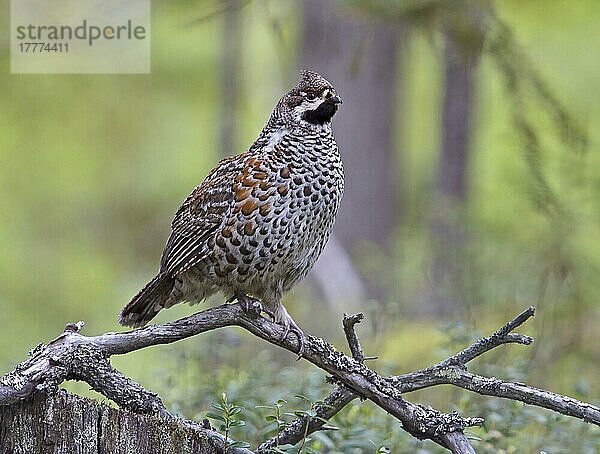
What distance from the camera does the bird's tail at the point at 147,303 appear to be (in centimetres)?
388

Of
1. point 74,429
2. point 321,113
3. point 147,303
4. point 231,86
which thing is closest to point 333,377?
point 74,429

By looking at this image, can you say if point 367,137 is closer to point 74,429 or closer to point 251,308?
point 251,308

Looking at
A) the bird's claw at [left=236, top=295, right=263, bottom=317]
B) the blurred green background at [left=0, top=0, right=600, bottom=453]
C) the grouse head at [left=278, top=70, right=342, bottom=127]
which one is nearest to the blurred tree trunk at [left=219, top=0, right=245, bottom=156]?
the blurred green background at [left=0, top=0, right=600, bottom=453]

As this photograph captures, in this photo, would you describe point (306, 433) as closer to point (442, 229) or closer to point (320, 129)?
point (320, 129)

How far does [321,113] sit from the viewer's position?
391cm

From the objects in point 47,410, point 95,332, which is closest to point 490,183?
point 95,332

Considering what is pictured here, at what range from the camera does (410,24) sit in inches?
213

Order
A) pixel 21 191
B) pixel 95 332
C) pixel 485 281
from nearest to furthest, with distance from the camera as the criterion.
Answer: pixel 485 281
pixel 95 332
pixel 21 191

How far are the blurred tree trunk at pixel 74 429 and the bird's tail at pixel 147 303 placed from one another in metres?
0.97

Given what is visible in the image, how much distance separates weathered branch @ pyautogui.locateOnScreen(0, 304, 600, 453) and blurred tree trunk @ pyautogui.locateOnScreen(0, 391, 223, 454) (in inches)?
3.0

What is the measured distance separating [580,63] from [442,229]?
414 centimetres

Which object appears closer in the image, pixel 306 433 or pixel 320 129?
pixel 306 433

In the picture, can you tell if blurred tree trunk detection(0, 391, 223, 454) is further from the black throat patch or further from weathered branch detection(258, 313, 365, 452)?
the black throat patch

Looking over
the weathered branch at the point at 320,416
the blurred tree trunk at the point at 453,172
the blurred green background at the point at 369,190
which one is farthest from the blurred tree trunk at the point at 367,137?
the weathered branch at the point at 320,416
